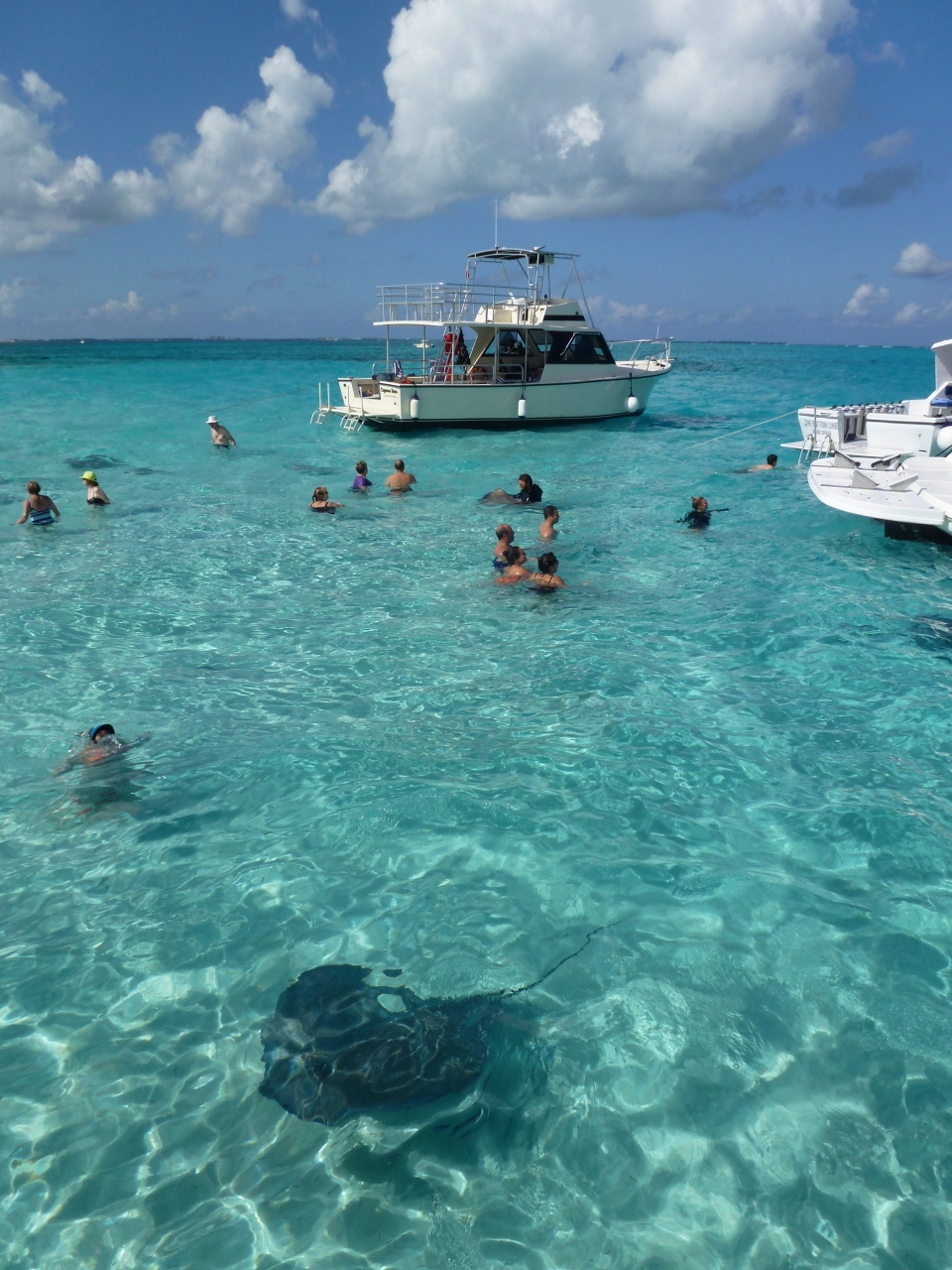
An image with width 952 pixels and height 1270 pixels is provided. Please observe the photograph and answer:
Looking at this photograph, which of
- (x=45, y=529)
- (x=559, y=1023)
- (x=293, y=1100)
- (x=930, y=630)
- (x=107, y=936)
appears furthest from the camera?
(x=45, y=529)

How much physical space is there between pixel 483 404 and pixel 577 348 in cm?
362

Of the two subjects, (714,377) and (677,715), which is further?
(714,377)

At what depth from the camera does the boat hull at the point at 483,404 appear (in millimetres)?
22750

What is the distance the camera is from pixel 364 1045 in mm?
3746

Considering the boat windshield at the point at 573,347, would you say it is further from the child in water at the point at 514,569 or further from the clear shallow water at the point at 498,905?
the child in water at the point at 514,569

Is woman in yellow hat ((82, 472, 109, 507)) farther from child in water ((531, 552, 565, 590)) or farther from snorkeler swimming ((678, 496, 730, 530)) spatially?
snorkeler swimming ((678, 496, 730, 530))

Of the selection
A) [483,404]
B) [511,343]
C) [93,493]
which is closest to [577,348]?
[511,343]

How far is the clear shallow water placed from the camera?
324cm

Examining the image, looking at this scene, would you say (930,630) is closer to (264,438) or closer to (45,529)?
(45,529)

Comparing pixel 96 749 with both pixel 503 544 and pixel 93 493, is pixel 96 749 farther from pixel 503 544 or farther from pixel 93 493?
pixel 93 493

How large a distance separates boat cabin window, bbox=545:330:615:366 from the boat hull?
759 millimetres

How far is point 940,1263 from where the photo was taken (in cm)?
301

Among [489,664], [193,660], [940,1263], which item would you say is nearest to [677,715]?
[489,664]

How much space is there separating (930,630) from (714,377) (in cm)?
5708
